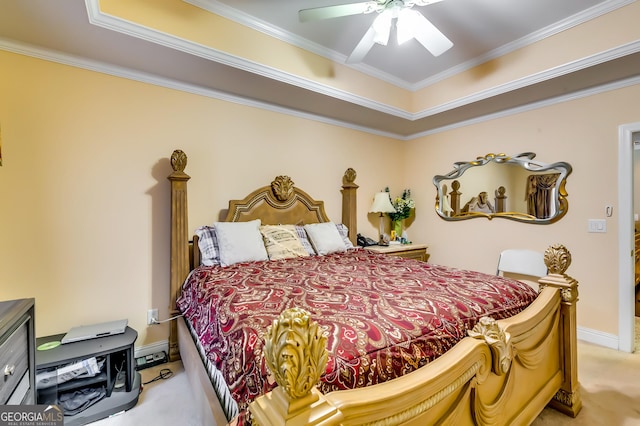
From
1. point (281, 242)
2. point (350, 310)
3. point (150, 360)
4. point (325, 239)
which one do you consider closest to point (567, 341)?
point (350, 310)

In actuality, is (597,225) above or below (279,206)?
below

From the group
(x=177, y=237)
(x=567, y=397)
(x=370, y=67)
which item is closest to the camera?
(x=567, y=397)

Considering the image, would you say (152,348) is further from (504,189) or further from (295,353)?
(504,189)

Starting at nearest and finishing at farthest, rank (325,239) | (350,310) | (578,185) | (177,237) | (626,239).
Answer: (350,310)
(177,237)
(626,239)
(578,185)
(325,239)

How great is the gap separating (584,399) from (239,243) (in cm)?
258

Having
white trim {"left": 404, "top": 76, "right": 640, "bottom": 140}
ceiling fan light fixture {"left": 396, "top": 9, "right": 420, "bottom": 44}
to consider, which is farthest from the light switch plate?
ceiling fan light fixture {"left": 396, "top": 9, "right": 420, "bottom": 44}

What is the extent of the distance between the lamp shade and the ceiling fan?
1848mm

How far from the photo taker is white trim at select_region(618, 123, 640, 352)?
240 cm

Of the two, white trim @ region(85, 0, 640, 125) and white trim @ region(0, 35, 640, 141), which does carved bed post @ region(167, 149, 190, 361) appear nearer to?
white trim @ region(0, 35, 640, 141)

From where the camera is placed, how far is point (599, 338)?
8.39ft

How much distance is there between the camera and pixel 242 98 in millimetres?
2818

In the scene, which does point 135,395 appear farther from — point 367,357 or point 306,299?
point 367,357

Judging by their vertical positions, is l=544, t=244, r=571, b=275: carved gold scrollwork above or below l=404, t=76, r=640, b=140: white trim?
below

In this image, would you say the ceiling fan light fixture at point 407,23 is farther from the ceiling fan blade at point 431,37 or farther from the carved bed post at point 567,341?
the carved bed post at point 567,341
